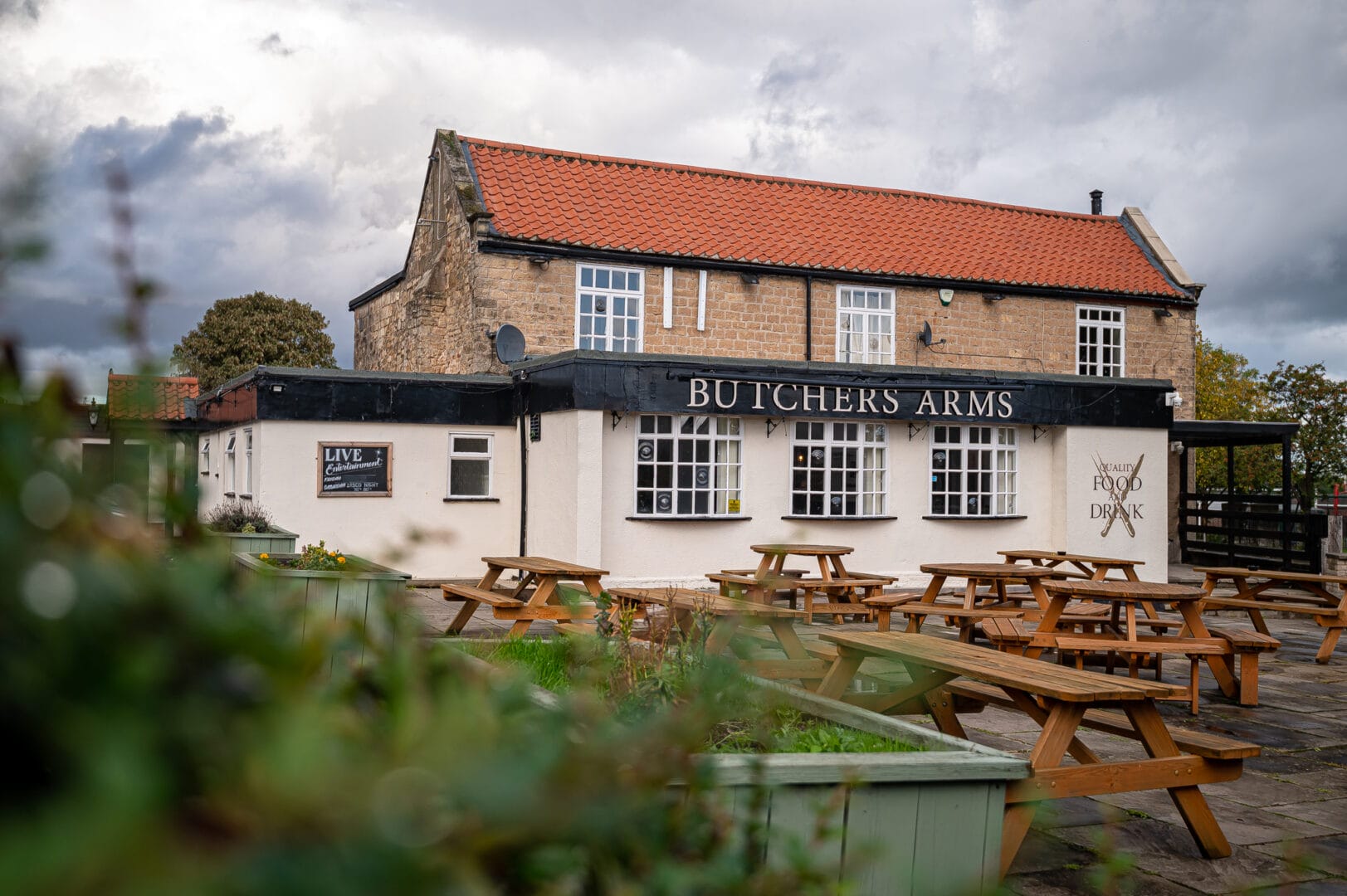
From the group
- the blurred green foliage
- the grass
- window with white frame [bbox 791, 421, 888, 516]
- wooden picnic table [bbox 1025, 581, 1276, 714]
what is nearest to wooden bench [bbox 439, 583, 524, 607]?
wooden picnic table [bbox 1025, 581, 1276, 714]

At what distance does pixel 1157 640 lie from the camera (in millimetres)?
8500

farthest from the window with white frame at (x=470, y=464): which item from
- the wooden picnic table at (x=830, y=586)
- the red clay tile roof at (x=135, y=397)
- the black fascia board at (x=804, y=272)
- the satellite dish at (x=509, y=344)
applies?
the red clay tile roof at (x=135, y=397)

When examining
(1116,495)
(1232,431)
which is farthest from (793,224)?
(1232,431)

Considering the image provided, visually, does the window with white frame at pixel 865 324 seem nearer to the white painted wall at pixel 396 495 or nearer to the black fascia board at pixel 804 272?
the black fascia board at pixel 804 272

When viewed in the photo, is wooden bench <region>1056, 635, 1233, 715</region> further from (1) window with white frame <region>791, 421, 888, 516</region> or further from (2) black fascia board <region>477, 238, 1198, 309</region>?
(2) black fascia board <region>477, 238, 1198, 309</region>

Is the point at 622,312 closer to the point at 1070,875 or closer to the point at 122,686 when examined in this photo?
the point at 1070,875

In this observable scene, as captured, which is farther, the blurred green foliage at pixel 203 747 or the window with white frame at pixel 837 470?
the window with white frame at pixel 837 470

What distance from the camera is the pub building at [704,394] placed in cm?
1669

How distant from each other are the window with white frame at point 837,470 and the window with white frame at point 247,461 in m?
8.22

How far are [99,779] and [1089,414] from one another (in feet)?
64.5

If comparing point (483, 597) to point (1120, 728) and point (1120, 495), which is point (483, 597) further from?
point (1120, 495)

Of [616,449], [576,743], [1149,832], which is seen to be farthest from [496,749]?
[616,449]

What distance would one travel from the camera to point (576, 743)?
3.06 ft

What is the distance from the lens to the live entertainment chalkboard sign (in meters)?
17.0
